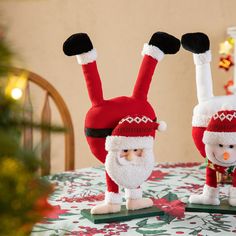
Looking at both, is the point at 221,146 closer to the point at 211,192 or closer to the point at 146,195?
the point at 211,192

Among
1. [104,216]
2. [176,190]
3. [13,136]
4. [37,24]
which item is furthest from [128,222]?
[37,24]

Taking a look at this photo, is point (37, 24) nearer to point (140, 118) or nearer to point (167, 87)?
point (167, 87)

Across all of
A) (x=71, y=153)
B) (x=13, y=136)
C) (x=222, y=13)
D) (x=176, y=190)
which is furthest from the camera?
(x=222, y=13)

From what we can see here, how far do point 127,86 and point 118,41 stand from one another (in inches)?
7.9

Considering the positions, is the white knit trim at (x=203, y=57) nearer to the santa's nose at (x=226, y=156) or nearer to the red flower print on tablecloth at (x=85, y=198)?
the santa's nose at (x=226, y=156)

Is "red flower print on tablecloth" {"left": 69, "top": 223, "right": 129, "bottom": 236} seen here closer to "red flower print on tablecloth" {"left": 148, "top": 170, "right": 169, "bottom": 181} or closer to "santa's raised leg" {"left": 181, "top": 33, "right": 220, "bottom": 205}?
"santa's raised leg" {"left": 181, "top": 33, "right": 220, "bottom": 205}

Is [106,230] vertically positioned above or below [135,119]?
below

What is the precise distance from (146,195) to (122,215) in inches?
8.2

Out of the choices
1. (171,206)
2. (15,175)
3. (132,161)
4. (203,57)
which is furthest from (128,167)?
(15,175)

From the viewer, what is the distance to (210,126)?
0.84 m

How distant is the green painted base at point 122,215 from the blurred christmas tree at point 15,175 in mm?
545

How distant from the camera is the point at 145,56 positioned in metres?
0.87

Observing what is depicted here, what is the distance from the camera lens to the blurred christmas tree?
0.22m

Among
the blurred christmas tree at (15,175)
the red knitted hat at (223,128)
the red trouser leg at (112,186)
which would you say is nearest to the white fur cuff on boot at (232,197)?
the red knitted hat at (223,128)
